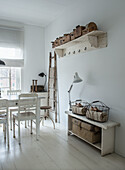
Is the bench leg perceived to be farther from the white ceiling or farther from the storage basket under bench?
the white ceiling

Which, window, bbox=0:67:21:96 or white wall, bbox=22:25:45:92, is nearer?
window, bbox=0:67:21:96

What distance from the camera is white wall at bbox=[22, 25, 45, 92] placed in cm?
484

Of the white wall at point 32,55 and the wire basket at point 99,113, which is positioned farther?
the white wall at point 32,55

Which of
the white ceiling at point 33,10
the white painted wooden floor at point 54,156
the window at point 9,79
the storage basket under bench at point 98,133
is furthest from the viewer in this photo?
the window at point 9,79

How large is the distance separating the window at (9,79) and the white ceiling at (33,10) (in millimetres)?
1419

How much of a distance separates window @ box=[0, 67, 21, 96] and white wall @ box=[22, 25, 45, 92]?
18 centimetres

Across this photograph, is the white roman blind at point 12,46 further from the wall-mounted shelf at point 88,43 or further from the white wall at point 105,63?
the white wall at point 105,63

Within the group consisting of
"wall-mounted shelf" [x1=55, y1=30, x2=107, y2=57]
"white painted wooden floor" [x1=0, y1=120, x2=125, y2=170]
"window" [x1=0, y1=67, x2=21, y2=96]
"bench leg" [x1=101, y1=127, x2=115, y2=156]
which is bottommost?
"white painted wooden floor" [x1=0, y1=120, x2=125, y2=170]

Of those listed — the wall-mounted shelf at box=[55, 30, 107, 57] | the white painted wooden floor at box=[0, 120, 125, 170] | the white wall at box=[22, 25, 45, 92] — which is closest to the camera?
the white painted wooden floor at box=[0, 120, 125, 170]

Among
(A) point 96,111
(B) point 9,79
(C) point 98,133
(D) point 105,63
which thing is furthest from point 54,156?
(B) point 9,79

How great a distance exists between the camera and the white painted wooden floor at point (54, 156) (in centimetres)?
216

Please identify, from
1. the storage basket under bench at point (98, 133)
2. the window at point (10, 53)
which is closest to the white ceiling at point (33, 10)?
the window at point (10, 53)

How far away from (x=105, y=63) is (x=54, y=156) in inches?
66.8

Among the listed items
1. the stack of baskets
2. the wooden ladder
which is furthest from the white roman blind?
the stack of baskets
